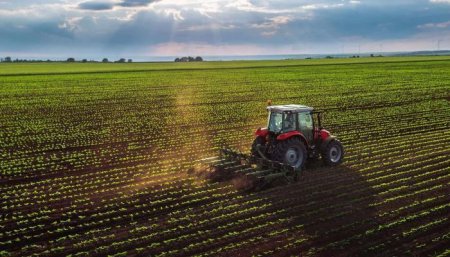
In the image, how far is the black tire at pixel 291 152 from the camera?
1376 centimetres

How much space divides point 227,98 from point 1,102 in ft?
55.1

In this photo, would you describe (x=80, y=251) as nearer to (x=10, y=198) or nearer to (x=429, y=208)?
(x=10, y=198)

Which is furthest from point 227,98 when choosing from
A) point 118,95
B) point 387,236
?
point 387,236

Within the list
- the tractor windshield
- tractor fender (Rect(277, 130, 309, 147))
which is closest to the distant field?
the tractor windshield

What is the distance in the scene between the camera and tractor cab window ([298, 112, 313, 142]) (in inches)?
567

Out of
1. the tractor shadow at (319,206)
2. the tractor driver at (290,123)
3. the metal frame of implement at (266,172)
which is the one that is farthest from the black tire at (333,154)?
the metal frame of implement at (266,172)

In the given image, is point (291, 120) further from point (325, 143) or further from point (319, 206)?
point (319, 206)

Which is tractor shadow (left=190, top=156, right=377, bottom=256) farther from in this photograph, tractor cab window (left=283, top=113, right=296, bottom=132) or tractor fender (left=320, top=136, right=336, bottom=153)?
tractor cab window (left=283, top=113, right=296, bottom=132)

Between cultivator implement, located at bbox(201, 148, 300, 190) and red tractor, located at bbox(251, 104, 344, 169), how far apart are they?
0.97ft

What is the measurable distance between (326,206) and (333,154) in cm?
363

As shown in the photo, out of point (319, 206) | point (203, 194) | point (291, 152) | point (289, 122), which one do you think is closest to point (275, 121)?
point (289, 122)

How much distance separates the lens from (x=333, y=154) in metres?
15.2

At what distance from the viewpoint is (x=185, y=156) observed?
17.4m

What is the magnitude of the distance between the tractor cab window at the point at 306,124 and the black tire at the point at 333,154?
2.05 ft
